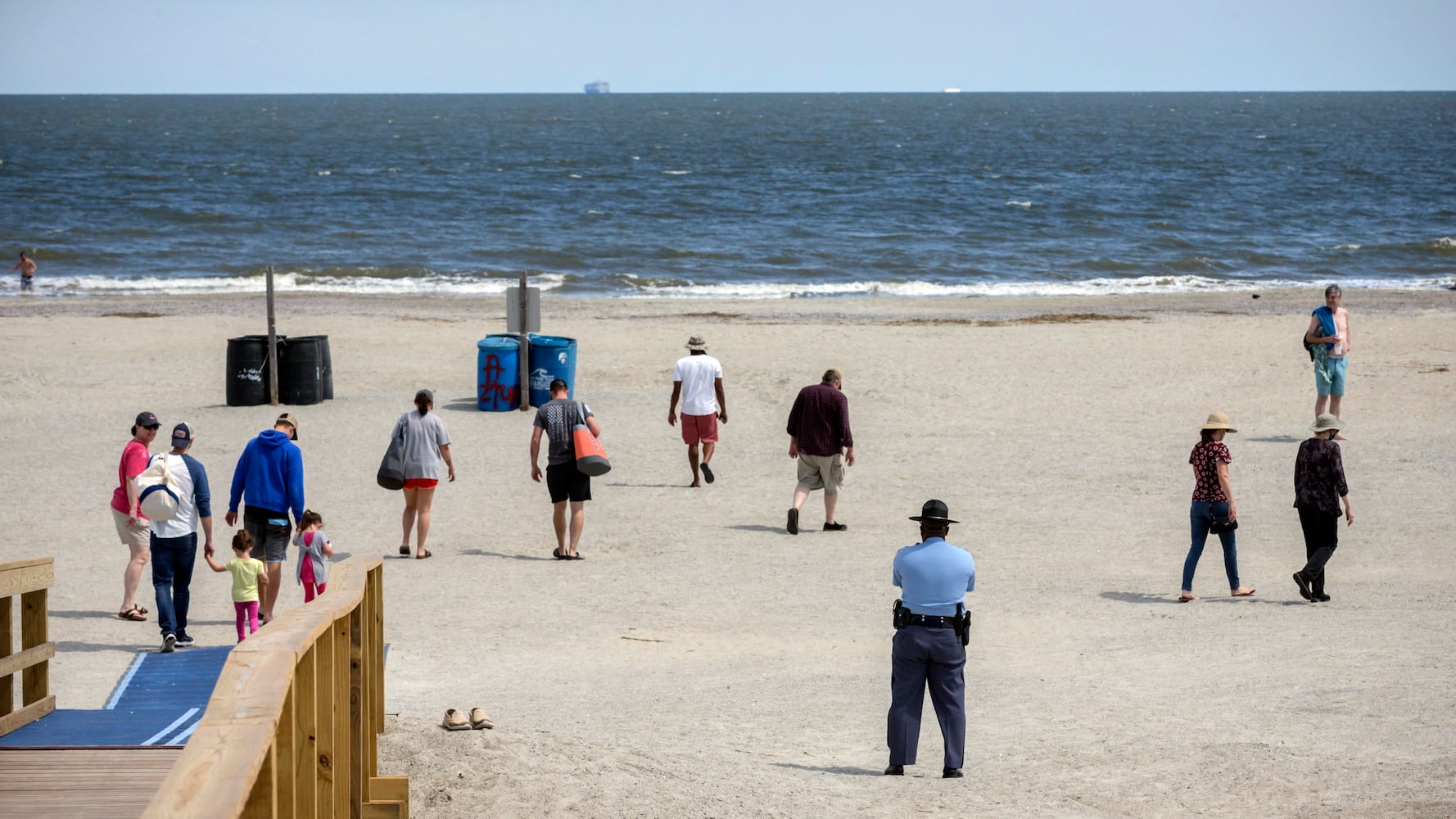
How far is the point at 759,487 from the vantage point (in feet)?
46.3

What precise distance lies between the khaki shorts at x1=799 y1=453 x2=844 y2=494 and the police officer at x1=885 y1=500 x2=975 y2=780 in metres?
5.58

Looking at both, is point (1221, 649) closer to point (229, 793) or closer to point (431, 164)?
point (229, 793)

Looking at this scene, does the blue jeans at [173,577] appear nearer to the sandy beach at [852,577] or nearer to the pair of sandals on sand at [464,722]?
the sandy beach at [852,577]

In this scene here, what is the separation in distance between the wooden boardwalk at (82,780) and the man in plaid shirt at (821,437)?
296 inches

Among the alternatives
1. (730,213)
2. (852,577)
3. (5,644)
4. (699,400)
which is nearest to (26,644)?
(5,644)

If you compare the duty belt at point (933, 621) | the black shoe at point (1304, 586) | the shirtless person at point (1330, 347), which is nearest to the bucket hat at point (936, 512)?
the duty belt at point (933, 621)

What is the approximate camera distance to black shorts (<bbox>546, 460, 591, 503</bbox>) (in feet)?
37.6

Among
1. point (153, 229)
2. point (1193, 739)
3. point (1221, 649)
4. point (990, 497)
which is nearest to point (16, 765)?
point (1193, 739)

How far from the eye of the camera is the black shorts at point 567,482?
37.6 feet

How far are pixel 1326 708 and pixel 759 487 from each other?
7.37m

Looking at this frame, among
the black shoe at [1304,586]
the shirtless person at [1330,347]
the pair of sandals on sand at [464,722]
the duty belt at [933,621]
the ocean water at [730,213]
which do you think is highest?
the ocean water at [730,213]

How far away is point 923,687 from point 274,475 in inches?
198

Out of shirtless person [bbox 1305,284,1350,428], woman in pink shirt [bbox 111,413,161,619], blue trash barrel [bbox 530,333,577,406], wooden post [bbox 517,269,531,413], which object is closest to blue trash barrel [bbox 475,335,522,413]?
wooden post [bbox 517,269,531,413]

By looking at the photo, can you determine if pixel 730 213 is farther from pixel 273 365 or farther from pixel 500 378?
pixel 273 365
